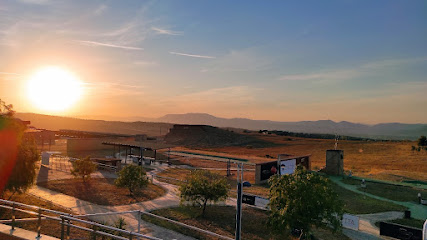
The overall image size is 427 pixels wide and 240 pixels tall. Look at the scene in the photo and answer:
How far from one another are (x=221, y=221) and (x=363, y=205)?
13.8 metres

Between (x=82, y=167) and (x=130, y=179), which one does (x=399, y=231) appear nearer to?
(x=130, y=179)

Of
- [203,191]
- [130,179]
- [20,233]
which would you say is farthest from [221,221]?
[20,233]

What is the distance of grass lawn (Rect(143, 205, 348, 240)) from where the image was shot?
17016 mm

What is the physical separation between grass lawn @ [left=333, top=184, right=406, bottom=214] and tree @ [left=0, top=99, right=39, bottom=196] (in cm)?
2248

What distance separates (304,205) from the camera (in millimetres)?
14742

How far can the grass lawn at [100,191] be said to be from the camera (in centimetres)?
2277

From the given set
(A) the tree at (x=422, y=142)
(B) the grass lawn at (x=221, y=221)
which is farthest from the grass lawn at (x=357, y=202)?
(A) the tree at (x=422, y=142)

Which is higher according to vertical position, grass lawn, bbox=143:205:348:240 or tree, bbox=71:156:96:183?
tree, bbox=71:156:96:183

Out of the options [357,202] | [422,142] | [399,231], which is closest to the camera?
[399,231]

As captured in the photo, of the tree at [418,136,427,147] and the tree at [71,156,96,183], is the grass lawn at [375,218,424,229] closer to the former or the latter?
the tree at [71,156,96,183]

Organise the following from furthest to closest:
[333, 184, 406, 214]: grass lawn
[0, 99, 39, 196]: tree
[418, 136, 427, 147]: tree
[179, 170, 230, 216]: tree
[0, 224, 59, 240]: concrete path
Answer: [418, 136, 427, 147]: tree → [333, 184, 406, 214]: grass lawn → [179, 170, 230, 216]: tree → [0, 99, 39, 196]: tree → [0, 224, 59, 240]: concrete path

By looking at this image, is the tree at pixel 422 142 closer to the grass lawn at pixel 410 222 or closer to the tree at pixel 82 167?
the grass lawn at pixel 410 222

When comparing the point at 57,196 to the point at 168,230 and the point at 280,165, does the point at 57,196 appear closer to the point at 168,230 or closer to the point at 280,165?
the point at 168,230

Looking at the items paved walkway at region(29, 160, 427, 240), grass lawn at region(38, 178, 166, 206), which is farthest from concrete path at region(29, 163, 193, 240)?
grass lawn at region(38, 178, 166, 206)
